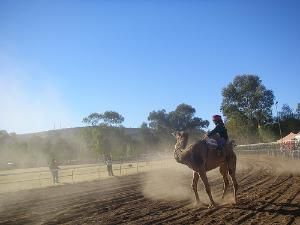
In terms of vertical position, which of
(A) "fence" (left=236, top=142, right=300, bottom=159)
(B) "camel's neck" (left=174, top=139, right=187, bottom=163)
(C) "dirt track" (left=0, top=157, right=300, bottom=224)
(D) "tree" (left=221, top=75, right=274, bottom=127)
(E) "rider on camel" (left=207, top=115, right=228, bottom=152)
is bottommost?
(C) "dirt track" (left=0, top=157, right=300, bottom=224)

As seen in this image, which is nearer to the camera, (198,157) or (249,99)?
(198,157)

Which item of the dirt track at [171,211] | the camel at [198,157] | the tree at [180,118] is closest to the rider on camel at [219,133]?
the camel at [198,157]

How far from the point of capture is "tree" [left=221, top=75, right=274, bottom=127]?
95312mm

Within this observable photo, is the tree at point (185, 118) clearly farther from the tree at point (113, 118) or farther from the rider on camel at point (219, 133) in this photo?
the rider on camel at point (219, 133)

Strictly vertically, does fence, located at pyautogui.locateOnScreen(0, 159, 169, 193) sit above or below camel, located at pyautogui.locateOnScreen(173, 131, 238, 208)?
below

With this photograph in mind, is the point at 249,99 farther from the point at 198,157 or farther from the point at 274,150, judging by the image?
the point at 198,157

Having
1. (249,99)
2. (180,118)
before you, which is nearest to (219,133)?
(249,99)

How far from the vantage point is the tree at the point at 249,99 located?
313ft

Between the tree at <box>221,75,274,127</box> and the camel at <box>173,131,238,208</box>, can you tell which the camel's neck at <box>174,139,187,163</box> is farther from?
the tree at <box>221,75,274,127</box>

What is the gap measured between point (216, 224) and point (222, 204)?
3.19 meters

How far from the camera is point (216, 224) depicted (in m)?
9.24

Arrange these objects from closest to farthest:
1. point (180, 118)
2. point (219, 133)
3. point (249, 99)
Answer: point (219, 133) < point (249, 99) < point (180, 118)

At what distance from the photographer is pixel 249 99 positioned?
97.3 meters

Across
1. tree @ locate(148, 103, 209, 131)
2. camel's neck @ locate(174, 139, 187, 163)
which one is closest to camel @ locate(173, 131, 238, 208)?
camel's neck @ locate(174, 139, 187, 163)
